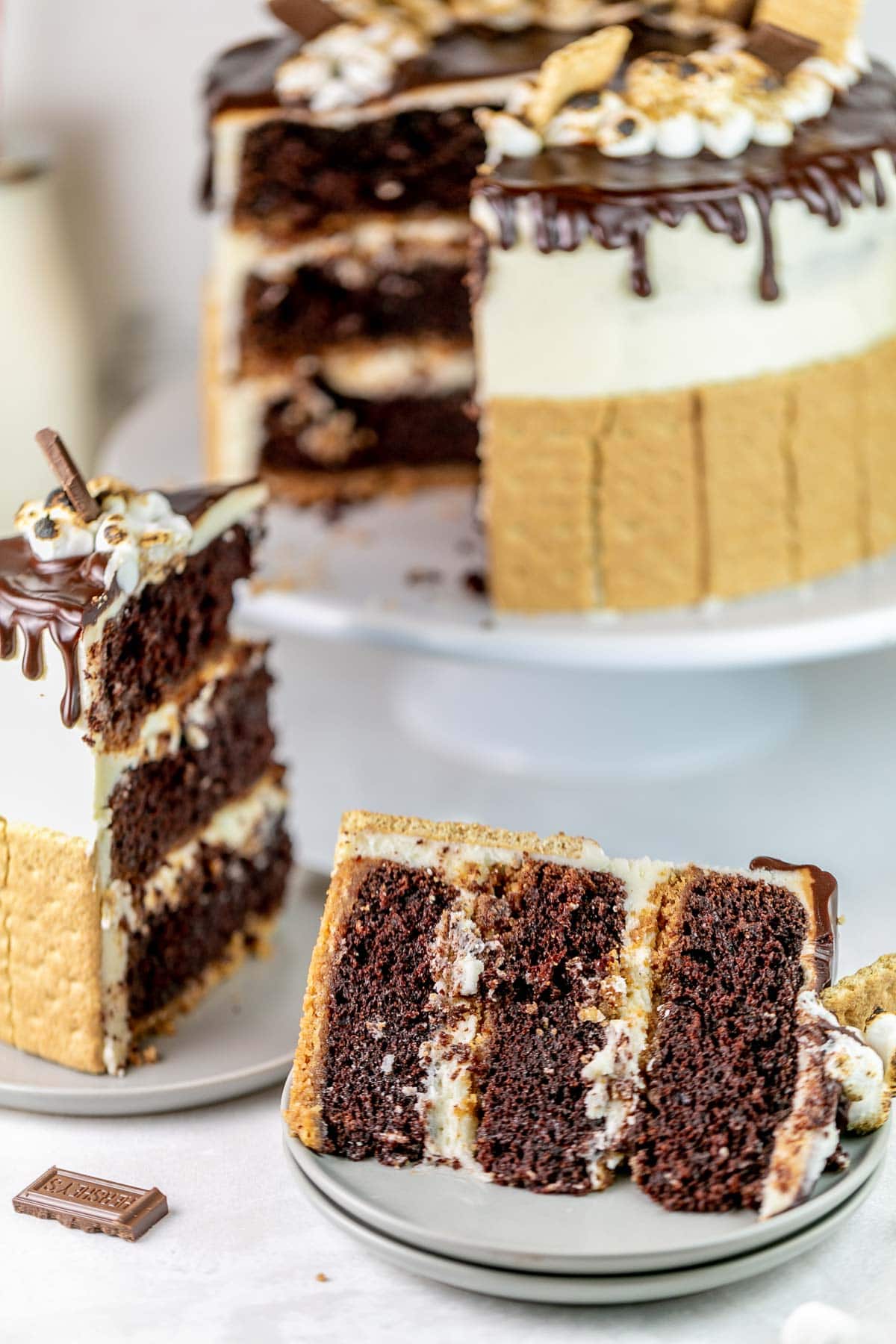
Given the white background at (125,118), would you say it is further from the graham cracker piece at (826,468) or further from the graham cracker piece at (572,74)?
the graham cracker piece at (826,468)

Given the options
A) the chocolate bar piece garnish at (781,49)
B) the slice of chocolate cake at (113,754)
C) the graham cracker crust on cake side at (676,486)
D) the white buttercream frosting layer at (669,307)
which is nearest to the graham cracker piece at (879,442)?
the graham cracker crust on cake side at (676,486)

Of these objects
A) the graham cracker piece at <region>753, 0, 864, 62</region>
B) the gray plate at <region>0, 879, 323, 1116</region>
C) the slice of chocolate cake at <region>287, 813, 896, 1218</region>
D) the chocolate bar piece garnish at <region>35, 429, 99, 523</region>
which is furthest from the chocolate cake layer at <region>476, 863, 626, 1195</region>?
the graham cracker piece at <region>753, 0, 864, 62</region>

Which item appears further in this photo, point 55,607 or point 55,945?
point 55,945

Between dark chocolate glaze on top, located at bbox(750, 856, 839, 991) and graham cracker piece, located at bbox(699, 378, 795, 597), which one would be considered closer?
dark chocolate glaze on top, located at bbox(750, 856, 839, 991)

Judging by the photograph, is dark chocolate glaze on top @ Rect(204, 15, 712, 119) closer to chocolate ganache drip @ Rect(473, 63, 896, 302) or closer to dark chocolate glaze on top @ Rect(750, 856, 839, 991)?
chocolate ganache drip @ Rect(473, 63, 896, 302)

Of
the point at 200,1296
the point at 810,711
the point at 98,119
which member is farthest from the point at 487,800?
the point at 98,119

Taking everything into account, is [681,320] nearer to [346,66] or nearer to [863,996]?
[346,66]

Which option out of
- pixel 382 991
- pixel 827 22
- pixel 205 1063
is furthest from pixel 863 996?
pixel 827 22
